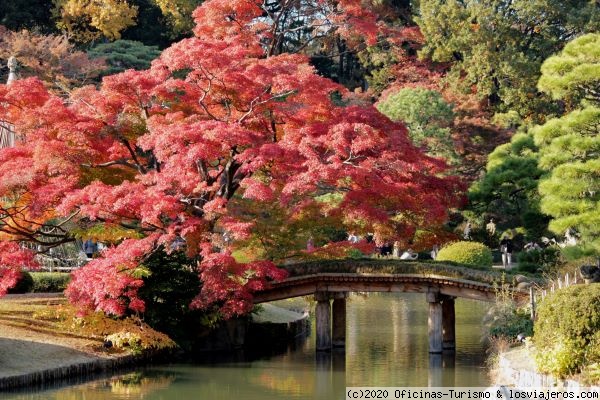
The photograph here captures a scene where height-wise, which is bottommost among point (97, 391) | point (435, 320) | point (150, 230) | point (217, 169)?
point (97, 391)

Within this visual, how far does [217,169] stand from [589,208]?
7563mm

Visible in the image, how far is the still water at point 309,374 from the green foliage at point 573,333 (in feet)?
10.00

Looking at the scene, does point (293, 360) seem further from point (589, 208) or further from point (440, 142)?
point (440, 142)

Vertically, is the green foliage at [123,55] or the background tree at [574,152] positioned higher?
the green foliage at [123,55]

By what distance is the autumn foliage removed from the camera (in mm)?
19609

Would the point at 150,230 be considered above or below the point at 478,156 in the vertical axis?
below

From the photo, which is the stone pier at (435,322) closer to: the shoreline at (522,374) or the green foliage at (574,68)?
the shoreline at (522,374)

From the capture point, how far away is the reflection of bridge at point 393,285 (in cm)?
2116

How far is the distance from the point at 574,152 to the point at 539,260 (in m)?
3.68

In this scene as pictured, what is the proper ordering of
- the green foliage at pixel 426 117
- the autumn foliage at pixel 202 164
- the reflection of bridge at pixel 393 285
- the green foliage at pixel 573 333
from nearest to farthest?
the green foliage at pixel 573 333, the autumn foliage at pixel 202 164, the reflection of bridge at pixel 393 285, the green foliage at pixel 426 117

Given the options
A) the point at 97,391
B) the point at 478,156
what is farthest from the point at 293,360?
the point at 478,156

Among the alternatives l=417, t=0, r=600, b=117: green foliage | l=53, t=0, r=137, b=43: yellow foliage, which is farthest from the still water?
l=53, t=0, r=137, b=43: yellow foliage

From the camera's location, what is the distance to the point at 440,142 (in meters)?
34.5

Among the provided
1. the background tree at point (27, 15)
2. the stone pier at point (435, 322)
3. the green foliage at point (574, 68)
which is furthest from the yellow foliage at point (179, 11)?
the green foliage at point (574, 68)
